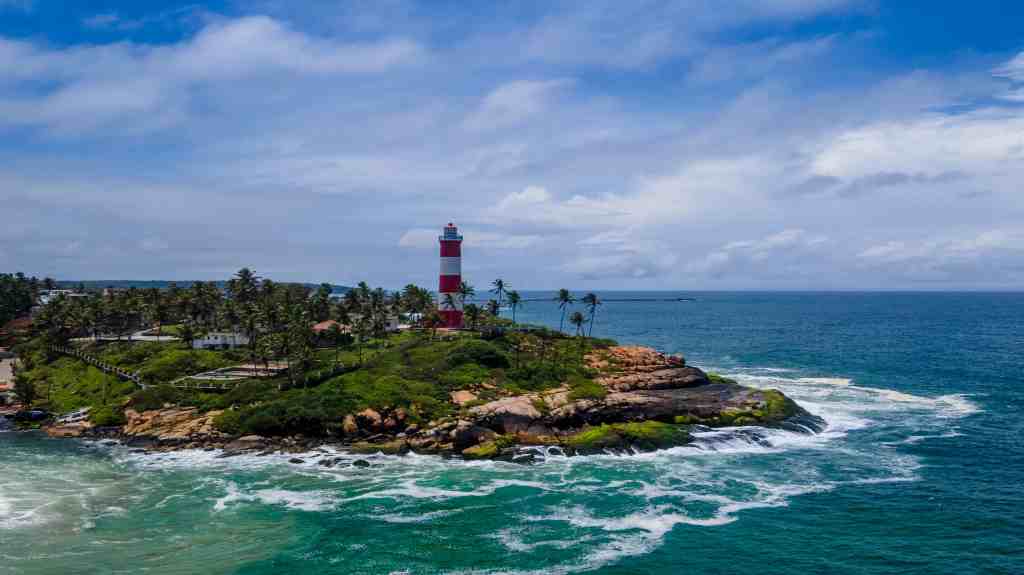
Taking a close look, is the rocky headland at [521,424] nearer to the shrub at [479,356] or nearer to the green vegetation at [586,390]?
the green vegetation at [586,390]

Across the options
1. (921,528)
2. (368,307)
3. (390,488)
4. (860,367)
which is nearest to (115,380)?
(368,307)

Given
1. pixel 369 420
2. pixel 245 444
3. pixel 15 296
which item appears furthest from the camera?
pixel 15 296

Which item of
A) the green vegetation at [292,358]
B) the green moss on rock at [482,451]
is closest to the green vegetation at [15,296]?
the green vegetation at [292,358]

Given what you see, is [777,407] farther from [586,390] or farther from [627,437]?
[586,390]

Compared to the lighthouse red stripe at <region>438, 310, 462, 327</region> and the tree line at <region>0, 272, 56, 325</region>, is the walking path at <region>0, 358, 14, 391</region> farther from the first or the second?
the lighthouse red stripe at <region>438, 310, 462, 327</region>

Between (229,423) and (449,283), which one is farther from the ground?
(449,283)

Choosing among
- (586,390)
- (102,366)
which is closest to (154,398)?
(102,366)

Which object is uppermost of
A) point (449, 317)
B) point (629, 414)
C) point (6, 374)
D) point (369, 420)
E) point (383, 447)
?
point (449, 317)
